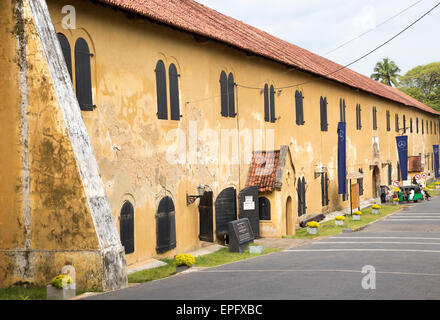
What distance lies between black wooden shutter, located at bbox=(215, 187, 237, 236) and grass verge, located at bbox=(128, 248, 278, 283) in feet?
4.36

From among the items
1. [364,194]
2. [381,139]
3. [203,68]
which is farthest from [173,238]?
[381,139]

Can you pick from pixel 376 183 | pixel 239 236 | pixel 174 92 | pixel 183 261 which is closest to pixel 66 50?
pixel 174 92

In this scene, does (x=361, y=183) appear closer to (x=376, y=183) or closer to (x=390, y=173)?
(x=376, y=183)

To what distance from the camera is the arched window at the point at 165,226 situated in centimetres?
1662

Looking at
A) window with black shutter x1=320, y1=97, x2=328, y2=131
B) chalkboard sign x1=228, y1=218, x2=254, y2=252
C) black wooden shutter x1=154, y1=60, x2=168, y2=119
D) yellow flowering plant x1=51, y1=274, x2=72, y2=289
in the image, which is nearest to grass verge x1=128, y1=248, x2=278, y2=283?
chalkboard sign x1=228, y1=218, x2=254, y2=252

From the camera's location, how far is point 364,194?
4019cm

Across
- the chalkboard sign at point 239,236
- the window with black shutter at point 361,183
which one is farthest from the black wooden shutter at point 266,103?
the window with black shutter at point 361,183

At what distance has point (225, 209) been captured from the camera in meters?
20.7

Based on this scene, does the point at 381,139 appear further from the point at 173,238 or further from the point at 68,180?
the point at 68,180

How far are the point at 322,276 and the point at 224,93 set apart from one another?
1052cm

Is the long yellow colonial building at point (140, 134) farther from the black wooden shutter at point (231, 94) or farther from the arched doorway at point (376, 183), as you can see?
the arched doorway at point (376, 183)

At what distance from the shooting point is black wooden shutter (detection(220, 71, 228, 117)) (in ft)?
68.1

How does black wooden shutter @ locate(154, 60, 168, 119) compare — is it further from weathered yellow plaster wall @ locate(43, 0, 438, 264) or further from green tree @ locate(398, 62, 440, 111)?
green tree @ locate(398, 62, 440, 111)

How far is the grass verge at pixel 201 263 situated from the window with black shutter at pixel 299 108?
1096cm
